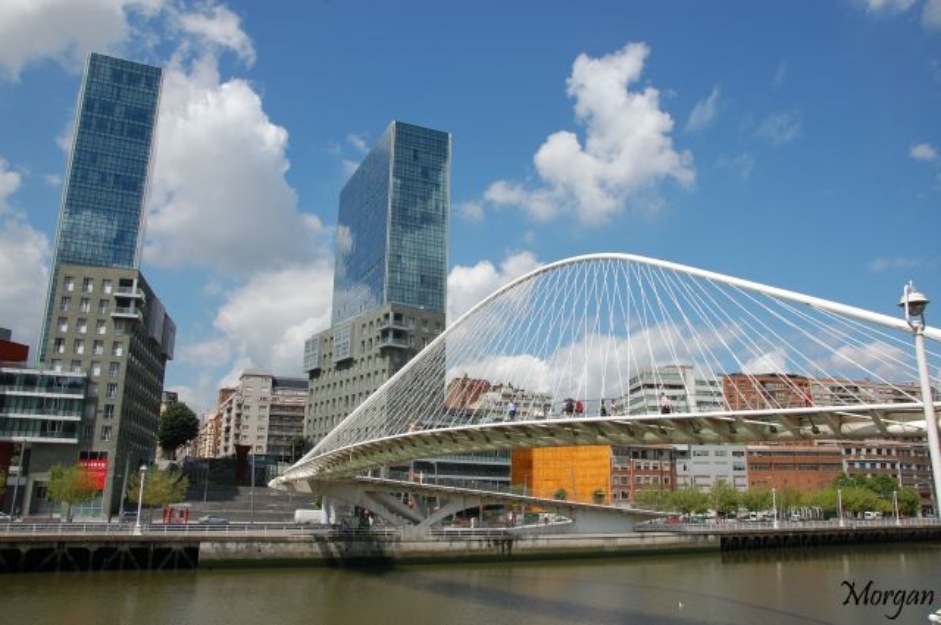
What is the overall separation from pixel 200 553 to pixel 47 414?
32.1m

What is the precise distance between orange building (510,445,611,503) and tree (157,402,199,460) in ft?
161

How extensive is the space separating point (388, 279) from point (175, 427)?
122ft

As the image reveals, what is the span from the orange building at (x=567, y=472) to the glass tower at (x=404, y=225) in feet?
96.2

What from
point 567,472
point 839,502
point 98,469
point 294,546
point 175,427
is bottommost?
point 294,546

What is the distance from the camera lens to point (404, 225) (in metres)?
120

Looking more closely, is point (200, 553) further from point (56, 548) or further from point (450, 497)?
point (450, 497)

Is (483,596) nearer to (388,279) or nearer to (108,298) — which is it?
(108,298)

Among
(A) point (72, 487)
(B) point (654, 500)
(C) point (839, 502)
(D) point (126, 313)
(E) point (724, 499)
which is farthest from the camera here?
(C) point (839, 502)

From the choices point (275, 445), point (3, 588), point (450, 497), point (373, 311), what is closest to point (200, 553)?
point (3, 588)

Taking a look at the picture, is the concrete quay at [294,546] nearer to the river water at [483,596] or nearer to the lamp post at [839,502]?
the river water at [483,596]

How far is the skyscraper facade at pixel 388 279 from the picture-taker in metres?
107

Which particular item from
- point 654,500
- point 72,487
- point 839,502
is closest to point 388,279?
point 654,500

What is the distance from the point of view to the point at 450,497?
191ft

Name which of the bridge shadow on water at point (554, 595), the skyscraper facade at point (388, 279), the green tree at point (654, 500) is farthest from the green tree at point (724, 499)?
the skyscraper facade at point (388, 279)
